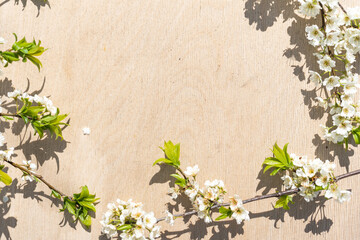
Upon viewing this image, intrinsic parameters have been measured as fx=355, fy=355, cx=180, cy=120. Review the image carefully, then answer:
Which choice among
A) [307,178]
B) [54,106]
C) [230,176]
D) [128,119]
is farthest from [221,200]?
[54,106]

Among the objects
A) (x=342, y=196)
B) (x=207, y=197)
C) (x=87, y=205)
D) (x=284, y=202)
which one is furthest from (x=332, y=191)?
(x=87, y=205)

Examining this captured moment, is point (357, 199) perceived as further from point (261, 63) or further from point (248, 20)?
point (248, 20)

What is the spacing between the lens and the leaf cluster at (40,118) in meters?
1.04

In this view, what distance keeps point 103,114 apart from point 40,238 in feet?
1.45

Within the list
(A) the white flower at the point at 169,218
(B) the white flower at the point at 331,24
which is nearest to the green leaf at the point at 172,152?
(A) the white flower at the point at 169,218

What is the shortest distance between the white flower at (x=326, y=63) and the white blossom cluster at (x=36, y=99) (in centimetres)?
81

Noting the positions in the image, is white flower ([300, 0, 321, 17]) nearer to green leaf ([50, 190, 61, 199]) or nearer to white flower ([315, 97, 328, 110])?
white flower ([315, 97, 328, 110])

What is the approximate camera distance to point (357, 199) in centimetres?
111

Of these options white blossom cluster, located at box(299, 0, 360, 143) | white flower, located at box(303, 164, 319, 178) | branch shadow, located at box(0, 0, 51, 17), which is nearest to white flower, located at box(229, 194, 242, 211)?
white flower, located at box(303, 164, 319, 178)

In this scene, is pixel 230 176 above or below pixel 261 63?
below

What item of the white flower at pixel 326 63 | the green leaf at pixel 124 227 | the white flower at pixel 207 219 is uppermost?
the white flower at pixel 326 63

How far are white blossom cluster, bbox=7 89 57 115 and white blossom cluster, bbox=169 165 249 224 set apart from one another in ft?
1.48

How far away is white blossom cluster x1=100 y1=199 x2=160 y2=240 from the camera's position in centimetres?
104

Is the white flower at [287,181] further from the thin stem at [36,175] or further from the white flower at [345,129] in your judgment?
the thin stem at [36,175]
